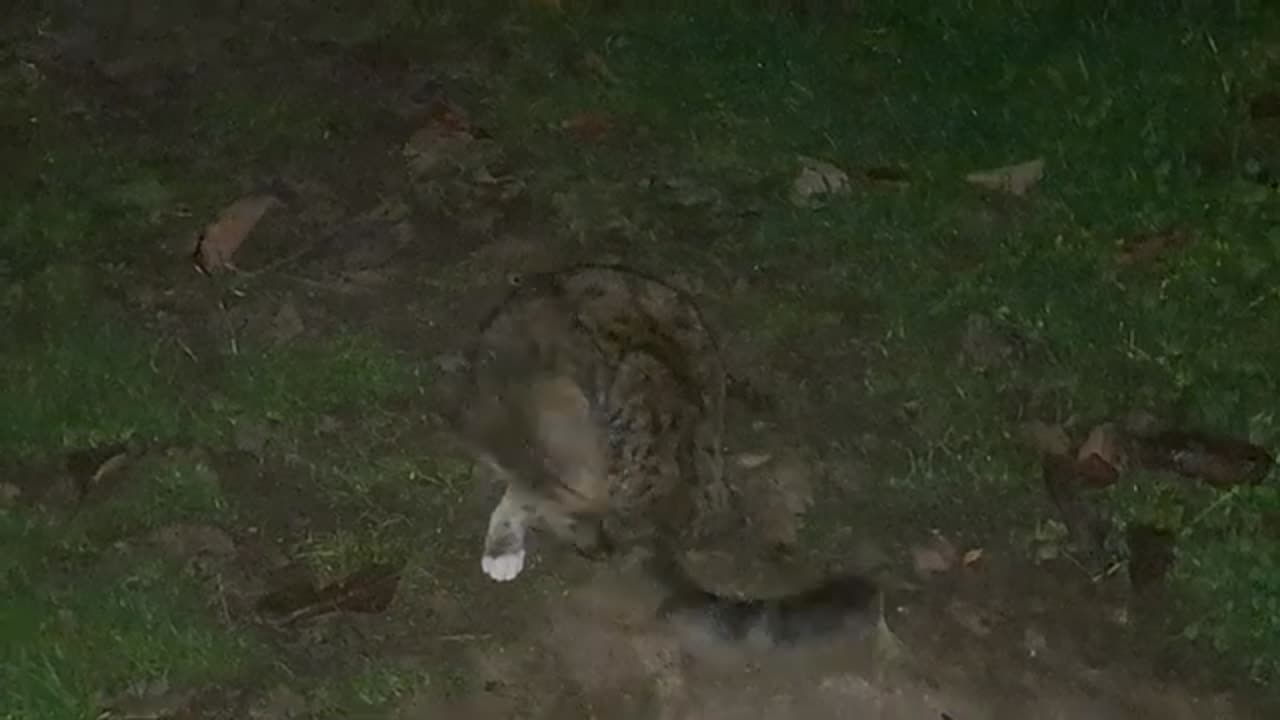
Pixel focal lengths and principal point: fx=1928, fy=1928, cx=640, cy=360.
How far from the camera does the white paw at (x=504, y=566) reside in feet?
10.3

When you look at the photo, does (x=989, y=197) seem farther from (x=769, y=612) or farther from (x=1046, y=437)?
(x=769, y=612)

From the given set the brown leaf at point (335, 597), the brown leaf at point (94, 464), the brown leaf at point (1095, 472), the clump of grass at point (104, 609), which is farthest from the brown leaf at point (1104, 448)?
the brown leaf at point (94, 464)

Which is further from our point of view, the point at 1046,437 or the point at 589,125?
the point at 589,125

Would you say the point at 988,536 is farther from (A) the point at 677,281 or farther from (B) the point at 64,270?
(B) the point at 64,270

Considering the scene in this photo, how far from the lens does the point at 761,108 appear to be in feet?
13.7

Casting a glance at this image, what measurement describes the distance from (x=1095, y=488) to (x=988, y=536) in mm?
216

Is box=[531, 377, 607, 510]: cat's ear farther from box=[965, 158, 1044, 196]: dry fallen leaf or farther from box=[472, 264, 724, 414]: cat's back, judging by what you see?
box=[965, 158, 1044, 196]: dry fallen leaf

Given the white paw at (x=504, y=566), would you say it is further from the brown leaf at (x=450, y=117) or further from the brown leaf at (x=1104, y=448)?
the brown leaf at (x=450, y=117)

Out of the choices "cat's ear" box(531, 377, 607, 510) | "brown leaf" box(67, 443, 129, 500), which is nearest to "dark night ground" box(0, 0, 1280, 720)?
"brown leaf" box(67, 443, 129, 500)

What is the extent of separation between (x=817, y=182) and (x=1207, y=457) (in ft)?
3.39

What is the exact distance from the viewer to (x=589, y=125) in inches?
164

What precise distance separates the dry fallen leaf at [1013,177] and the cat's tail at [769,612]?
1.11 meters

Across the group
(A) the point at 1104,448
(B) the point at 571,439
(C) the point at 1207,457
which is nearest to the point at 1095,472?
(A) the point at 1104,448

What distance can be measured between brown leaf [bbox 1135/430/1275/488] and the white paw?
1.09 metres
